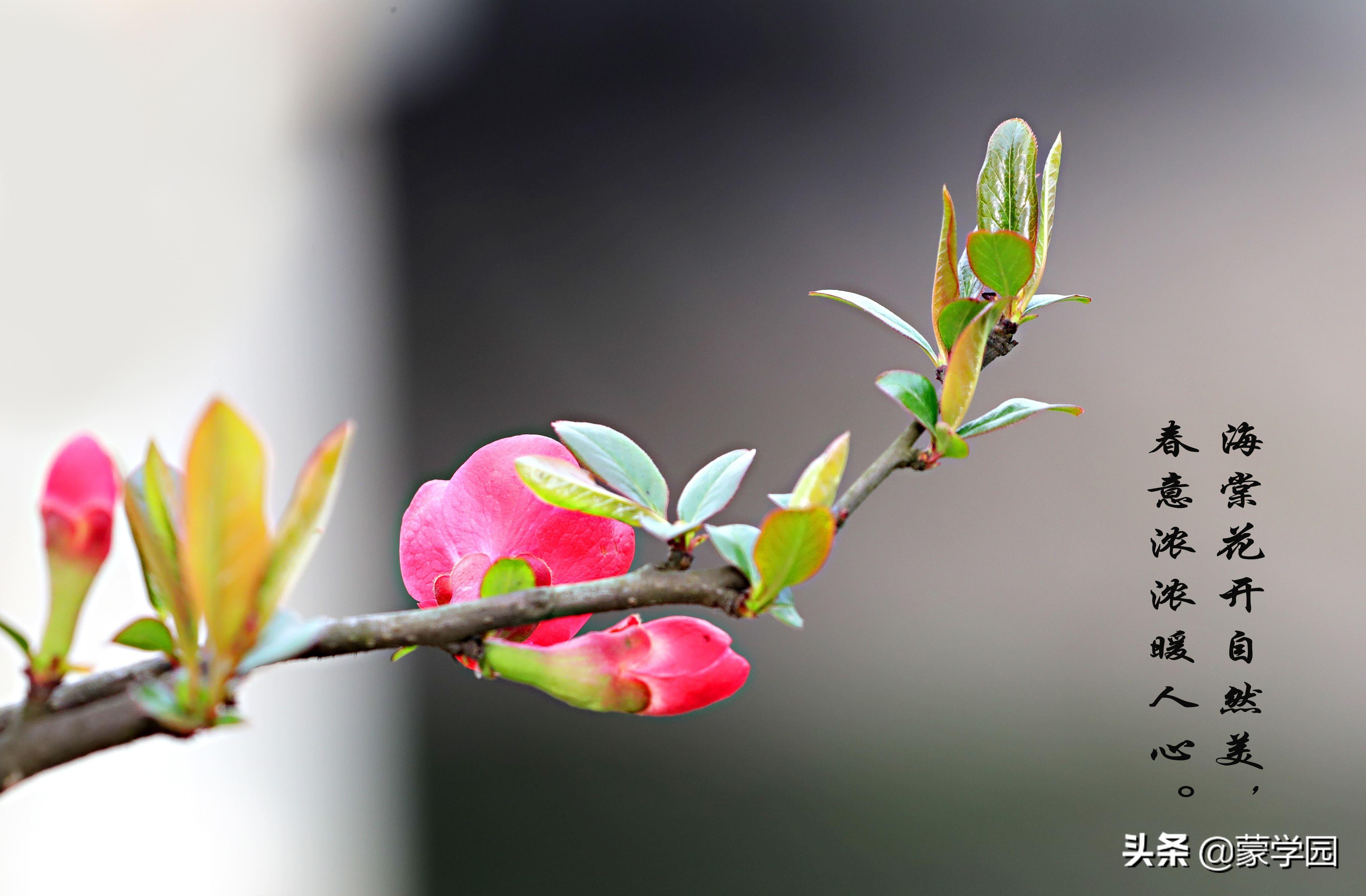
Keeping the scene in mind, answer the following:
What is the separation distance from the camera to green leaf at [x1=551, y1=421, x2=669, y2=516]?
0.21 meters

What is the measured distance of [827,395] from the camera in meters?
1.65

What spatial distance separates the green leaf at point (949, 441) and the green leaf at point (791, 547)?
0.05m

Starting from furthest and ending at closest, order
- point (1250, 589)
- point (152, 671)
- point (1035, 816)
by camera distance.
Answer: point (1035, 816) < point (1250, 589) < point (152, 671)

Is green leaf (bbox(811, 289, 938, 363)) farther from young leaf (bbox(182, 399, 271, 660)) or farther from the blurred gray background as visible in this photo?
the blurred gray background

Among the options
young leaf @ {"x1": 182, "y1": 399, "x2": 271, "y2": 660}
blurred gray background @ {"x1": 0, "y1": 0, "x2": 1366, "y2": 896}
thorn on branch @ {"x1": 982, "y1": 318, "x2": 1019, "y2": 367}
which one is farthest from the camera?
blurred gray background @ {"x1": 0, "y1": 0, "x2": 1366, "y2": 896}

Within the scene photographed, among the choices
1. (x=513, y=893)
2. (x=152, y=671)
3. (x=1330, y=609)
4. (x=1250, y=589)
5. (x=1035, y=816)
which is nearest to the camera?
(x=152, y=671)

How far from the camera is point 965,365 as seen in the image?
0.20 metres

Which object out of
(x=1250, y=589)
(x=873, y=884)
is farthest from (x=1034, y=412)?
(x=873, y=884)

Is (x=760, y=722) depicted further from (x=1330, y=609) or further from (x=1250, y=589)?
(x=1330, y=609)

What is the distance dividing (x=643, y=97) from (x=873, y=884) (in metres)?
1.37

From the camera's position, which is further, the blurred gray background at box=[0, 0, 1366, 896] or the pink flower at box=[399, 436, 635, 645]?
the blurred gray background at box=[0, 0, 1366, 896]

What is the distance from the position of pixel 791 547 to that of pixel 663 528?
36mm

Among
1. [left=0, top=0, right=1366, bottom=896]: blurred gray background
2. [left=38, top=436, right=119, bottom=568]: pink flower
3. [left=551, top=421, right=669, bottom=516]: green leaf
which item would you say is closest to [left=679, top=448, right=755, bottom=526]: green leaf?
[left=551, top=421, right=669, bottom=516]: green leaf

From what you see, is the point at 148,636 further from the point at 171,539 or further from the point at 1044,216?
the point at 1044,216
